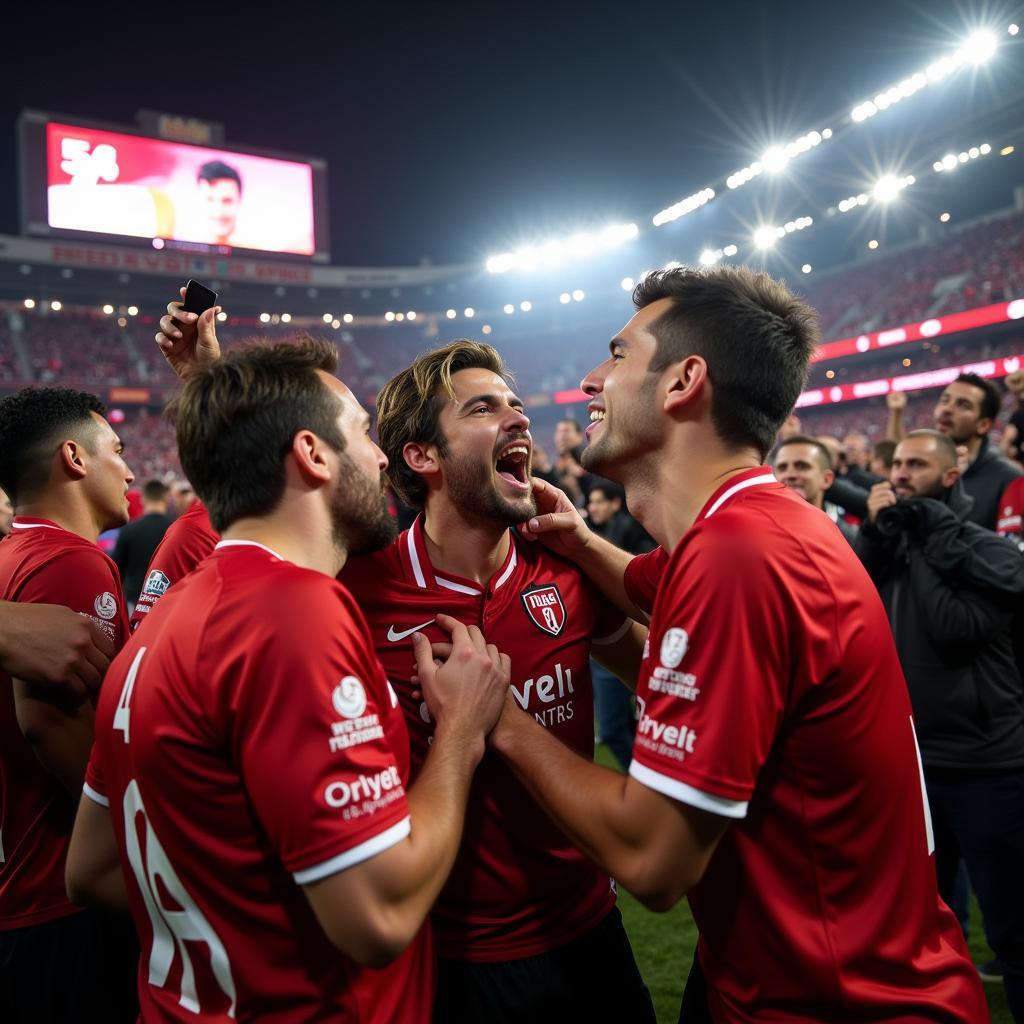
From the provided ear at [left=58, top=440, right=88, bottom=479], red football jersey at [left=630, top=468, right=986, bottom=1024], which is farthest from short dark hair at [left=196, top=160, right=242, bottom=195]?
red football jersey at [left=630, top=468, right=986, bottom=1024]

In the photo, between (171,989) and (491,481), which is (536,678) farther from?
(171,989)

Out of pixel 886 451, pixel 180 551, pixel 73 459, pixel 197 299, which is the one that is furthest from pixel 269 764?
pixel 886 451

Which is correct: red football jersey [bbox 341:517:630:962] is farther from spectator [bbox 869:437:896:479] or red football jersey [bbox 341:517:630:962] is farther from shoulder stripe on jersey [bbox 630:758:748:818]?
spectator [bbox 869:437:896:479]

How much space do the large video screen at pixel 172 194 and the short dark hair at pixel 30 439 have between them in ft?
104

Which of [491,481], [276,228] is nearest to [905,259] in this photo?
[276,228]

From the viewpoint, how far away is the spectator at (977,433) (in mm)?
4637

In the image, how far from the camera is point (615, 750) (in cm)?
579

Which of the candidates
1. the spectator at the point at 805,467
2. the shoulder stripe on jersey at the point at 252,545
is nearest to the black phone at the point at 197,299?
the shoulder stripe on jersey at the point at 252,545

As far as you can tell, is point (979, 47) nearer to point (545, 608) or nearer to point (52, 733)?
point (545, 608)

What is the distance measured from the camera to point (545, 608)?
231cm

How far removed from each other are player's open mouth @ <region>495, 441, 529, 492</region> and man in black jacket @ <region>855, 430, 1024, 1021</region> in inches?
68.4

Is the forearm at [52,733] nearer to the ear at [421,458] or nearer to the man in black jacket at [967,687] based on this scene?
the ear at [421,458]

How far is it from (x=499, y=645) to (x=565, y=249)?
38839mm

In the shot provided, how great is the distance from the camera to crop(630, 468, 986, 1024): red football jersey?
1.39m
